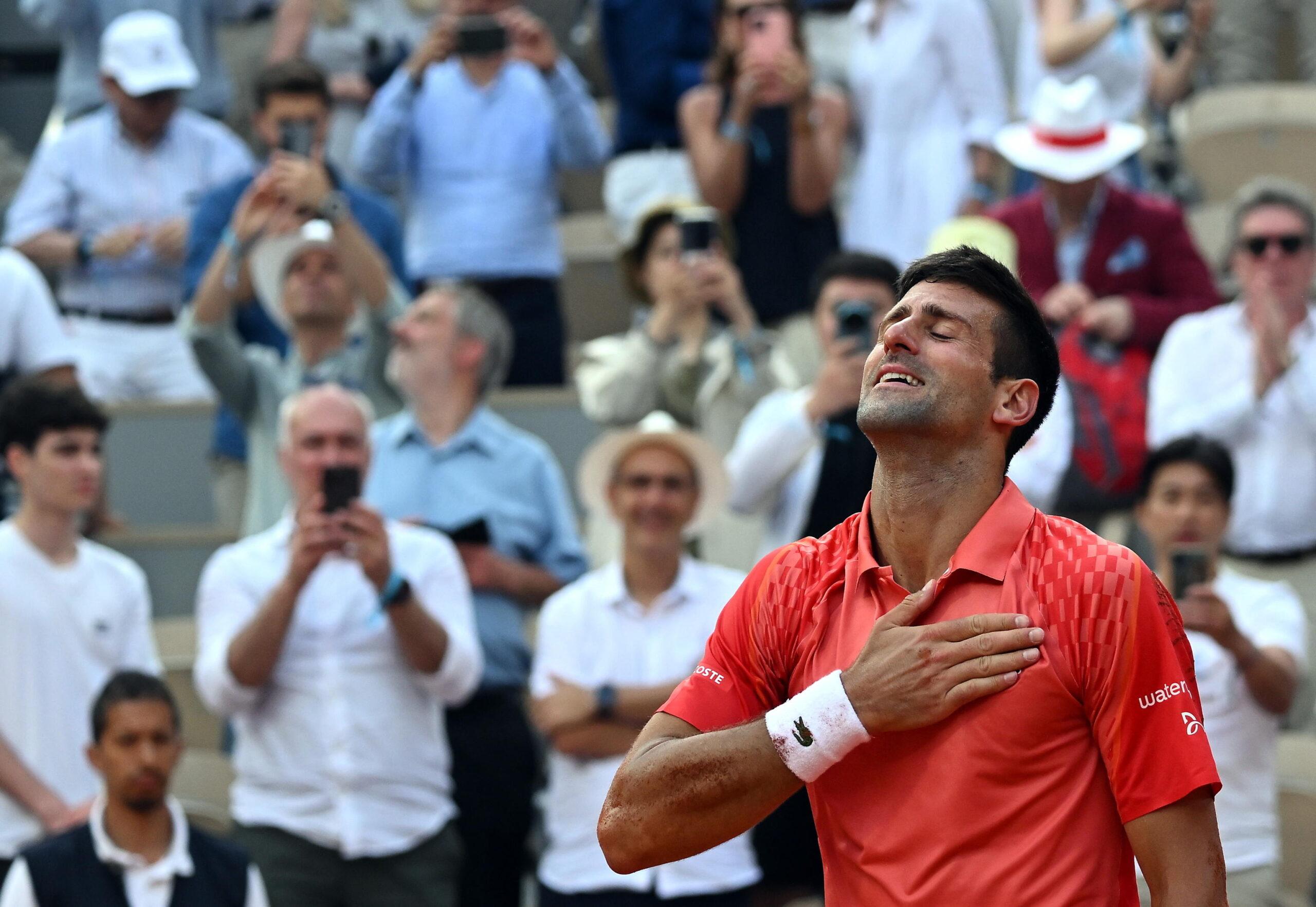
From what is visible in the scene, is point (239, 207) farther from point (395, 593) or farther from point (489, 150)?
point (395, 593)

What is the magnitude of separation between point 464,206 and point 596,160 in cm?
61

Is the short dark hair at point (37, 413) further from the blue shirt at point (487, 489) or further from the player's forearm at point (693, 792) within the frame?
the player's forearm at point (693, 792)

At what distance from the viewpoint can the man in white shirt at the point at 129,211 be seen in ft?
29.1

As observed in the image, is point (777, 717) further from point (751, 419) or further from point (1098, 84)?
point (1098, 84)

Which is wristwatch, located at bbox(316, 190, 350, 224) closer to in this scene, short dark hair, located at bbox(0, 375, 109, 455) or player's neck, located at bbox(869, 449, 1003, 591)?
short dark hair, located at bbox(0, 375, 109, 455)

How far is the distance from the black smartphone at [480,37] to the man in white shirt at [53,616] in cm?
263

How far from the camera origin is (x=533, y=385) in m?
9.06

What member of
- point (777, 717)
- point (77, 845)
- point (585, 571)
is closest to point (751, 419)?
point (585, 571)

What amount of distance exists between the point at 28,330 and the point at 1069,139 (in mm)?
3849

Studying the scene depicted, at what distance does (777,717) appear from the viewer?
3.16m

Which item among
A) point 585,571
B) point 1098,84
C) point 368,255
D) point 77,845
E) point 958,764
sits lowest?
point 77,845

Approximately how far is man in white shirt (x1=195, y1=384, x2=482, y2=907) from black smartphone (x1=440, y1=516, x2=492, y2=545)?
0.32m

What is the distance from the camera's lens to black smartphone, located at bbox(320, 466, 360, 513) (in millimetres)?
6090

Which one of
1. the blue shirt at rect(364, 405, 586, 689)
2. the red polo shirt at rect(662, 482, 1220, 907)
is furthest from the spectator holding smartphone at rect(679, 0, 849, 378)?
the red polo shirt at rect(662, 482, 1220, 907)
